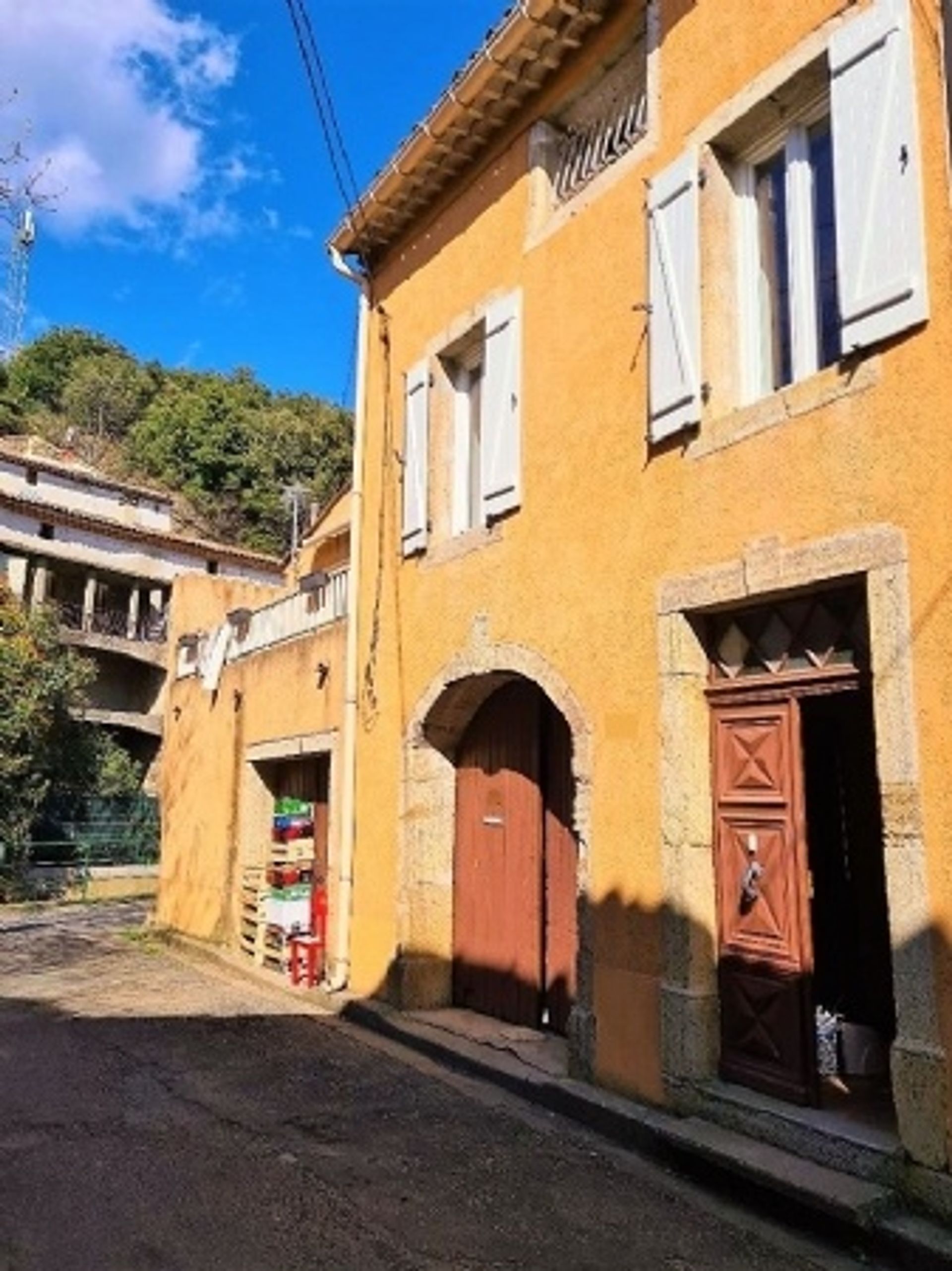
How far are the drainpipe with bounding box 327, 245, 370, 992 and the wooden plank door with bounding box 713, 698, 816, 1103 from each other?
12.7ft

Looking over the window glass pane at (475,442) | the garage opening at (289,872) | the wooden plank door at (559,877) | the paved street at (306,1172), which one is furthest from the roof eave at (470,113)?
the paved street at (306,1172)

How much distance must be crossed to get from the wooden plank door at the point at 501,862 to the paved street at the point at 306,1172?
0.80 m

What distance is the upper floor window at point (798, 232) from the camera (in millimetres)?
4148

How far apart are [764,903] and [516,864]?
237cm

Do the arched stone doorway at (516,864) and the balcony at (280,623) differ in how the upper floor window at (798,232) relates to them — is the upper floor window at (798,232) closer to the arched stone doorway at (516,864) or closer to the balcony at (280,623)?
the arched stone doorway at (516,864)

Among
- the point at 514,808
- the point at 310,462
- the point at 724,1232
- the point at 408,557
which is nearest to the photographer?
the point at 724,1232

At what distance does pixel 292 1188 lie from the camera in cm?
422

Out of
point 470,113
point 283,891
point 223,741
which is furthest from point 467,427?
point 223,741

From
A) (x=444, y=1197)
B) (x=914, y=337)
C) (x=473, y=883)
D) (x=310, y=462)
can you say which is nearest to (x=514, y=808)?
(x=473, y=883)

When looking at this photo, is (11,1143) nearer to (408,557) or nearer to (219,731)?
(408,557)

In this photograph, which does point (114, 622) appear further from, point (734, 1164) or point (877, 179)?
point (877, 179)

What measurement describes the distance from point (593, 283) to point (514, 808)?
11.6ft

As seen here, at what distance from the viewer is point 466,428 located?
303 inches

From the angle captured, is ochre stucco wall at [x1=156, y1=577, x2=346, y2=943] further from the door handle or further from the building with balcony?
the door handle
